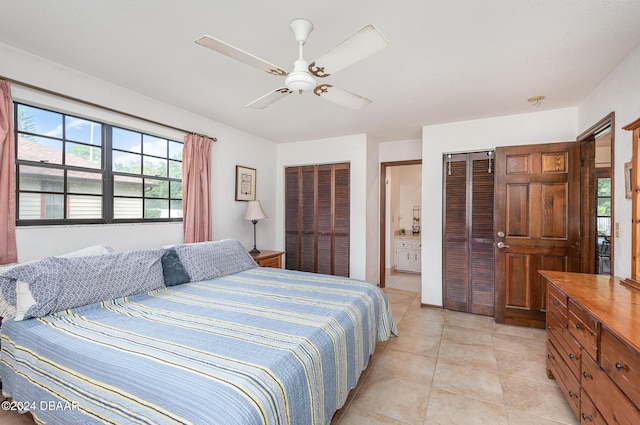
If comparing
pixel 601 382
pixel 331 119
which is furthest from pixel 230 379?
pixel 331 119

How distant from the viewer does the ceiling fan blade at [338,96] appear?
2010mm

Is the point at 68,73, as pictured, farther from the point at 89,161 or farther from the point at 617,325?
the point at 617,325

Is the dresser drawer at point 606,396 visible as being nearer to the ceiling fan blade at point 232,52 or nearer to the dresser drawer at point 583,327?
the dresser drawer at point 583,327

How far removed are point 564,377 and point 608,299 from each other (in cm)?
68

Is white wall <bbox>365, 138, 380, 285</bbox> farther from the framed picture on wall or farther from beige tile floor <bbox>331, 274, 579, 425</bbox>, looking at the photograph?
the framed picture on wall

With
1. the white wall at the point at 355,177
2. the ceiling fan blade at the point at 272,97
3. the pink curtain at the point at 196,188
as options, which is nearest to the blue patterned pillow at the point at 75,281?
the pink curtain at the point at 196,188

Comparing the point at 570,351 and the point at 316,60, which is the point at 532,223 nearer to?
the point at 570,351

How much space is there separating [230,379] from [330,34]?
2021 millimetres

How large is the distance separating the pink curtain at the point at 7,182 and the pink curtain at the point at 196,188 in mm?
1377

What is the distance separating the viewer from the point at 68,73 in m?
2.38

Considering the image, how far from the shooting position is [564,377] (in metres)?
1.88

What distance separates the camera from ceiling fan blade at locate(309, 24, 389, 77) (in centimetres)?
137

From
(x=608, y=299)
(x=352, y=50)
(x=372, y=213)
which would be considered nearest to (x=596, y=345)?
(x=608, y=299)

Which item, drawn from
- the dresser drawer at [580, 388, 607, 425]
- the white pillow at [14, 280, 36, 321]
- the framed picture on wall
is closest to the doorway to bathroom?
the framed picture on wall
